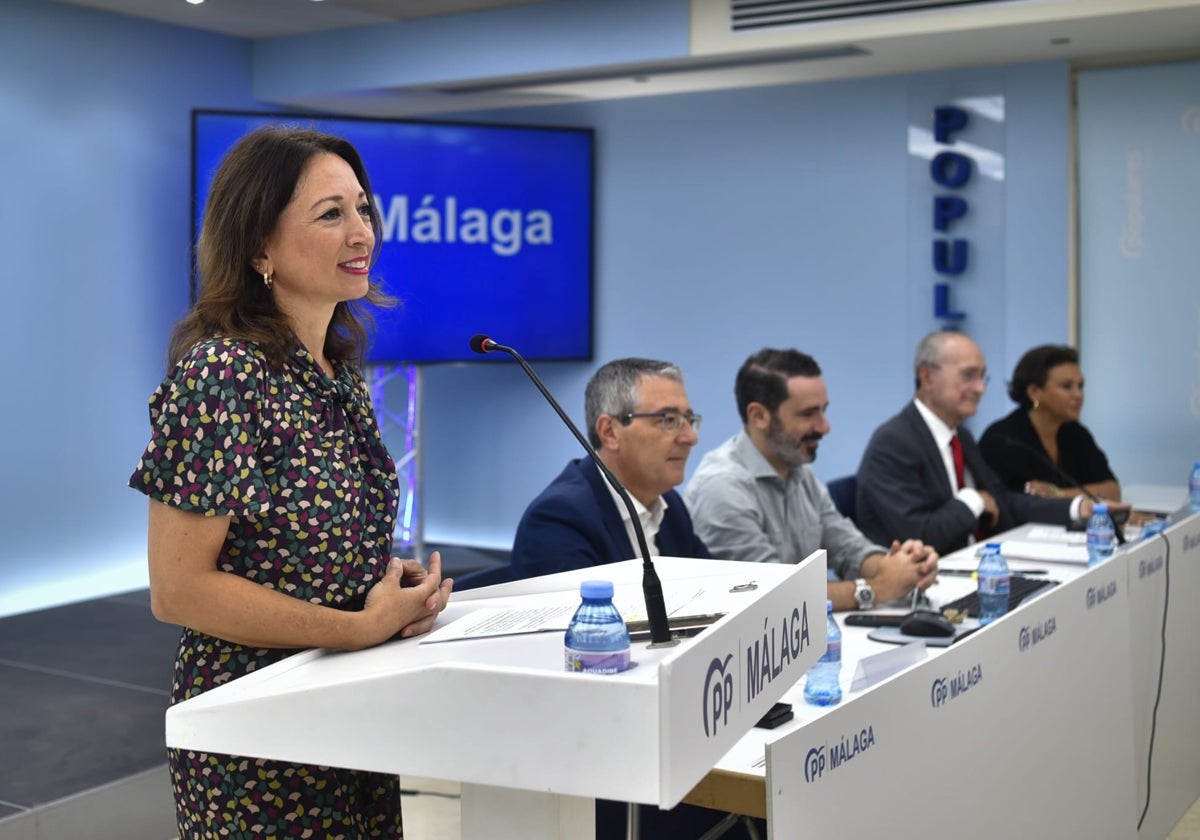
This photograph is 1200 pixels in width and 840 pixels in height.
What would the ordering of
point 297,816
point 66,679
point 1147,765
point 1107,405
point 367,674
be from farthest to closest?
point 1107,405 < point 66,679 < point 1147,765 < point 297,816 < point 367,674

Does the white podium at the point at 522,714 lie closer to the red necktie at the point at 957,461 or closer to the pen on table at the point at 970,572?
the pen on table at the point at 970,572

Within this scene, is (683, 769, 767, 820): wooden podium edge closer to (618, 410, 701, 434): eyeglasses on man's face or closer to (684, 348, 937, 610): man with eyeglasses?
(618, 410, 701, 434): eyeglasses on man's face

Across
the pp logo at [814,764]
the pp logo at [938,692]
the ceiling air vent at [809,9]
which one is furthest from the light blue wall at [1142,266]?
the pp logo at [814,764]

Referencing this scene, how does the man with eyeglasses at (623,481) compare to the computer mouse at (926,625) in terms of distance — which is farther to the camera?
the computer mouse at (926,625)

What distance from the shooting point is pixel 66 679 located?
4.51 metres

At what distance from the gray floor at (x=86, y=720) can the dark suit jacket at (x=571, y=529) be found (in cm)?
124

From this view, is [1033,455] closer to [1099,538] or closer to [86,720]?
[1099,538]

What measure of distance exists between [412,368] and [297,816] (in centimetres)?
508

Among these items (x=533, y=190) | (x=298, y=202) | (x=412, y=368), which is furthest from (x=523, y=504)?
(x=298, y=202)

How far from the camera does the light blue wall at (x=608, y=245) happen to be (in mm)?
5734

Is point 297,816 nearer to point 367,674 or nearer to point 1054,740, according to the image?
point 367,674

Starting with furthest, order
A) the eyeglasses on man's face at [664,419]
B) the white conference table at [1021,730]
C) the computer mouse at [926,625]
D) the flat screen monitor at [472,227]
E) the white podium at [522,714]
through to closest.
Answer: the flat screen monitor at [472,227] < the eyeglasses on man's face at [664,419] < the computer mouse at [926,625] < the white conference table at [1021,730] < the white podium at [522,714]

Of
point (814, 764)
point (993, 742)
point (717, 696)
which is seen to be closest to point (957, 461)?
→ point (993, 742)

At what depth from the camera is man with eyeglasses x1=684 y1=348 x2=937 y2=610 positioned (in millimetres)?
3281
